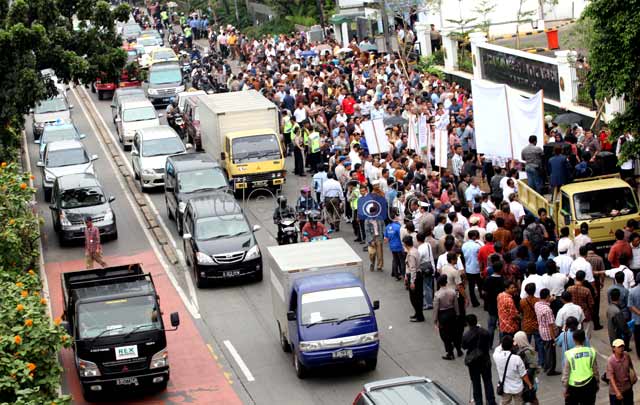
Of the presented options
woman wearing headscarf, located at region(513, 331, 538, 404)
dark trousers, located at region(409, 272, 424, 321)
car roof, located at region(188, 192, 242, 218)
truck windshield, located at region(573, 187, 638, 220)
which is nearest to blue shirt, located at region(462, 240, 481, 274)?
dark trousers, located at region(409, 272, 424, 321)

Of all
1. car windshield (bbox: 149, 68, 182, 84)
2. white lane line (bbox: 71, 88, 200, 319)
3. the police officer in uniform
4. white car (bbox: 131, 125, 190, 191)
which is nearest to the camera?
the police officer in uniform

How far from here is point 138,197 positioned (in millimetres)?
36719

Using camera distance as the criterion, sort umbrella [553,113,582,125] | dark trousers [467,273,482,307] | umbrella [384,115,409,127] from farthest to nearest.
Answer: umbrella [384,115,409,127]
umbrella [553,113,582,125]
dark trousers [467,273,482,307]

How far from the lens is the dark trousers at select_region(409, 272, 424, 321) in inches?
897

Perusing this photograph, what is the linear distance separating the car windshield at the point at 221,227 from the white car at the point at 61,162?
928 cm

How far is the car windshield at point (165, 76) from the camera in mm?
52406

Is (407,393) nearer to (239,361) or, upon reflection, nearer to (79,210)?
(239,361)

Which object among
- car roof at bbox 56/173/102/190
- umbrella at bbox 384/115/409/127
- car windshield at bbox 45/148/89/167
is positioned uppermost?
umbrella at bbox 384/115/409/127

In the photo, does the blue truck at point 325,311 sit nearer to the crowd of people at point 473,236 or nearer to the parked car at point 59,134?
the crowd of people at point 473,236

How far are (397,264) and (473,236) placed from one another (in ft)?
12.4

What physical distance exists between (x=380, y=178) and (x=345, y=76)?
17.7 meters

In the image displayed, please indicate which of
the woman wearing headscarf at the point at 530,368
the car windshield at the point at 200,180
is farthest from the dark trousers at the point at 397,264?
the woman wearing headscarf at the point at 530,368

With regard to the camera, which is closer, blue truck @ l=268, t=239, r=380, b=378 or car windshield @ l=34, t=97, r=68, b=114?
blue truck @ l=268, t=239, r=380, b=378

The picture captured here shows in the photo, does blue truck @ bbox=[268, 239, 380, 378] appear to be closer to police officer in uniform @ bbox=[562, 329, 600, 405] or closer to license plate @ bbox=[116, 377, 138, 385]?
license plate @ bbox=[116, 377, 138, 385]
